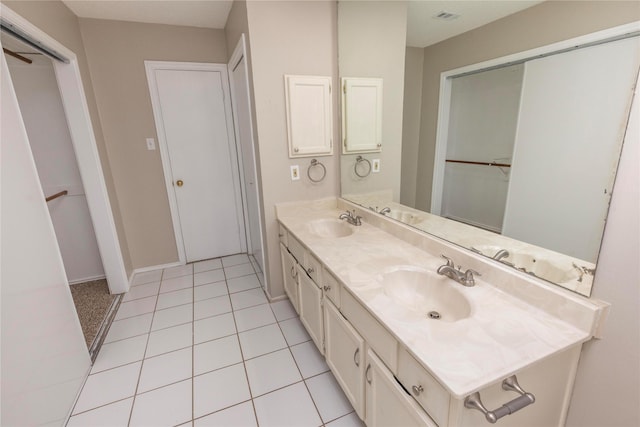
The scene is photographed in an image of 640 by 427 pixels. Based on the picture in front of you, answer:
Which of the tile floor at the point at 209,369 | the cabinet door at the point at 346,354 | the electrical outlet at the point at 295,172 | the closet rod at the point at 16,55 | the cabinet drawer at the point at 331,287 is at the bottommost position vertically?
the tile floor at the point at 209,369

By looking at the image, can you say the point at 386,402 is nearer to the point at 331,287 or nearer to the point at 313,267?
the point at 331,287

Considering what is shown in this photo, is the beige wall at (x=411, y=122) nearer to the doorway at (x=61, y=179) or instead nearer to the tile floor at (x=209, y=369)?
the tile floor at (x=209, y=369)

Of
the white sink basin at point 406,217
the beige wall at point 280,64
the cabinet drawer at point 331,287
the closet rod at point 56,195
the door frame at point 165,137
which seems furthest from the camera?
the door frame at point 165,137

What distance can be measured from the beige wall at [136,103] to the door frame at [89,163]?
1.10ft

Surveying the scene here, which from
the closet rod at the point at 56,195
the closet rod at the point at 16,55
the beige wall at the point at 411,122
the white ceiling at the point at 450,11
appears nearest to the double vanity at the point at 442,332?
the beige wall at the point at 411,122

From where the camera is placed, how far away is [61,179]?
2.68m

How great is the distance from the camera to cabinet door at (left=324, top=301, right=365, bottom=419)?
1.23m

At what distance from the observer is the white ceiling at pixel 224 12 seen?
121cm

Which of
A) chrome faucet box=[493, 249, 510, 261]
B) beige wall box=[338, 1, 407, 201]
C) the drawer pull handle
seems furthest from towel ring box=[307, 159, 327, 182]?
the drawer pull handle

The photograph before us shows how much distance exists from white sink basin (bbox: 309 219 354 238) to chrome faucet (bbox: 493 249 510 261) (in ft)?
3.44

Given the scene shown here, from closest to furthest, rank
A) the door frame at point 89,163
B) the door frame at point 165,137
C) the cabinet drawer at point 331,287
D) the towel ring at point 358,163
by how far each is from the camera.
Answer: the cabinet drawer at point 331,287
the towel ring at point 358,163
the door frame at point 89,163
the door frame at point 165,137

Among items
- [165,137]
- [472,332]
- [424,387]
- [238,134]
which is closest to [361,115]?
[238,134]

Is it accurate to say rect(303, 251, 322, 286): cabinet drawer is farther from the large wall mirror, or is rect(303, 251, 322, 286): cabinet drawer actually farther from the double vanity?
the large wall mirror

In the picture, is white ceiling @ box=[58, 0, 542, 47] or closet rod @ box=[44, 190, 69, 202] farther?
closet rod @ box=[44, 190, 69, 202]
